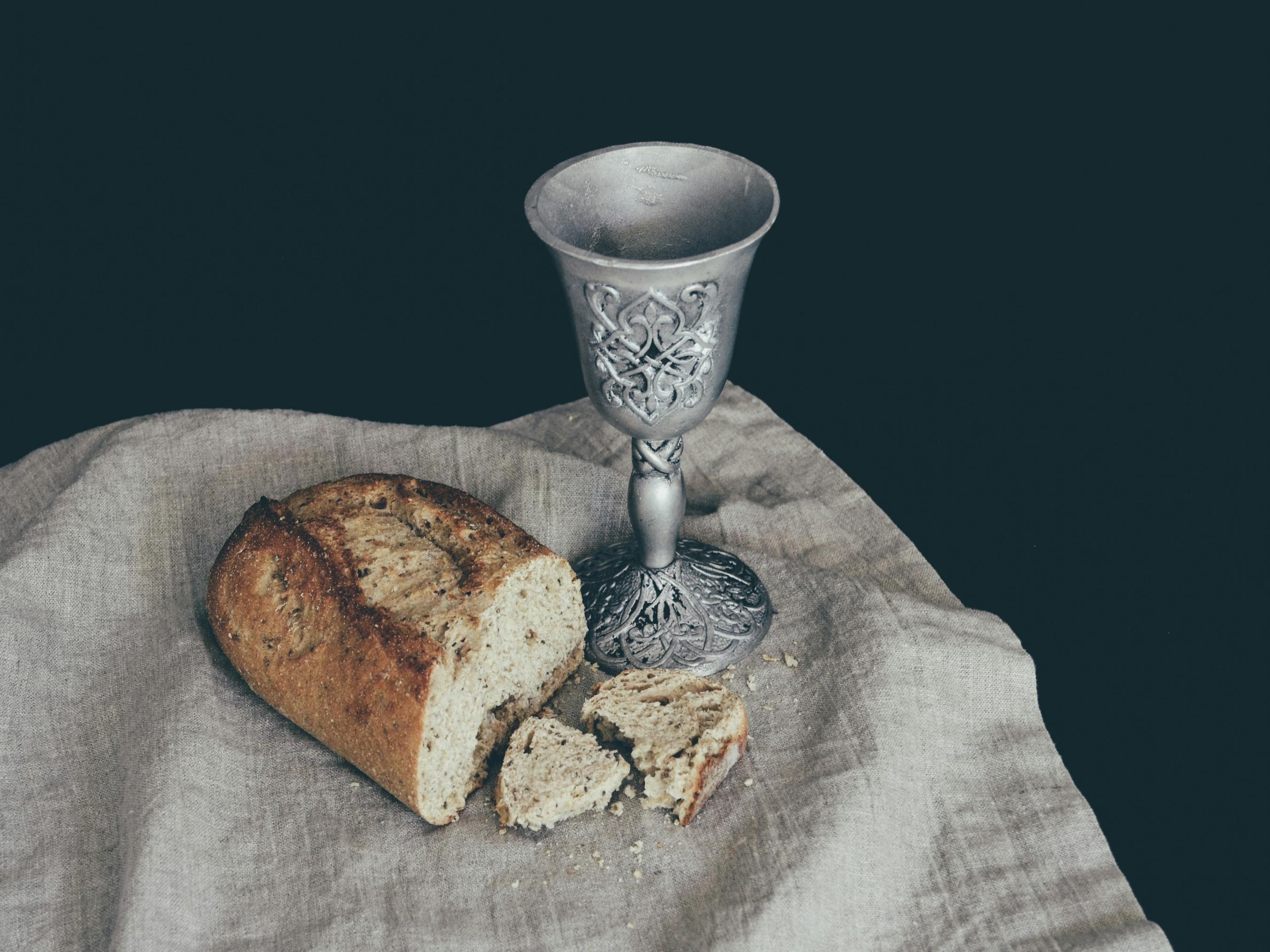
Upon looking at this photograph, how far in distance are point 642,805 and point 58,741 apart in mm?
1504

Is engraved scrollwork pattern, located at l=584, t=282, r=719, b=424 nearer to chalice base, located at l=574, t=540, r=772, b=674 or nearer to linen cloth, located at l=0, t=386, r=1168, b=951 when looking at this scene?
chalice base, located at l=574, t=540, r=772, b=674

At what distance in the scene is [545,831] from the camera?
3037 millimetres

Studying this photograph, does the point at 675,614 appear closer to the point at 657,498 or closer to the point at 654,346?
the point at 657,498

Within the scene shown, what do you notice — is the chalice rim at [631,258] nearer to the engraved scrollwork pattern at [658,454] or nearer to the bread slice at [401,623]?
the engraved scrollwork pattern at [658,454]

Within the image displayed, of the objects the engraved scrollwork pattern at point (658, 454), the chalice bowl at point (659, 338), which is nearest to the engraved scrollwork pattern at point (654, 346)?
the chalice bowl at point (659, 338)

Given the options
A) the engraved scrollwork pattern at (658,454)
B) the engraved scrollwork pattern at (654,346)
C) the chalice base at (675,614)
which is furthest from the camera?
the chalice base at (675,614)

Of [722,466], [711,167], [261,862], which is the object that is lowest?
[261,862]

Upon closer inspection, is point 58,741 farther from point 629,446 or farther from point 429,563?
point 629,446

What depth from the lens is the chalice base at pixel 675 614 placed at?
3473mm

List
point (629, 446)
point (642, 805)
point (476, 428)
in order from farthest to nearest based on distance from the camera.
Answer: point (629, 446)
point (476, 428)
point (642, 805)

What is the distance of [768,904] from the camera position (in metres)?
2.81

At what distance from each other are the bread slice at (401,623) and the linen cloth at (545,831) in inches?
6.0

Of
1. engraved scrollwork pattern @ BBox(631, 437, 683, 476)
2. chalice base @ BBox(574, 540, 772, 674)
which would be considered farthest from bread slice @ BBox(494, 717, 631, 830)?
engraved scrollwork pattern @ BBox(631, 437, 683, 476)

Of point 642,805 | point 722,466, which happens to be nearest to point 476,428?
point 722,466
